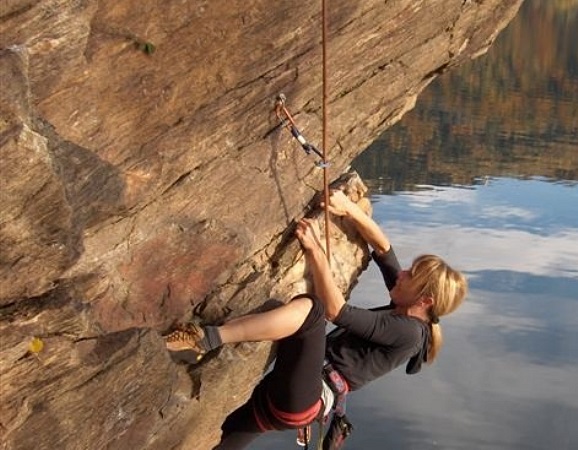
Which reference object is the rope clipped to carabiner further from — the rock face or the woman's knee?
the woman's knee

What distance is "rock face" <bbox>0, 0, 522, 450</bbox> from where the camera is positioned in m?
6.77

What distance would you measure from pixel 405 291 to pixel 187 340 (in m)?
2.05

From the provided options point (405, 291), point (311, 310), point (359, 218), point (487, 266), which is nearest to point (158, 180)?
point (311, 310)

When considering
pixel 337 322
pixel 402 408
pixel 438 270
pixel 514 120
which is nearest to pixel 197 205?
pixel 337 322

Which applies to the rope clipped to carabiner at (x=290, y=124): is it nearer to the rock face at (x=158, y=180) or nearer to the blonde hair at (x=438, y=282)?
the rock face at (x=158, y=180)

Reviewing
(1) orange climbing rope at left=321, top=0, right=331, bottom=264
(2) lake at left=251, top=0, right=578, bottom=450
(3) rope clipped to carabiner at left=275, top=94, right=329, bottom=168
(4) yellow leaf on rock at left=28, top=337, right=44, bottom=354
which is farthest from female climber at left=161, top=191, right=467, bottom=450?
(2) lake at left=251, top=0, right=578, bottom=450

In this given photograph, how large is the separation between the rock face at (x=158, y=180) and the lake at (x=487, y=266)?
7.94m

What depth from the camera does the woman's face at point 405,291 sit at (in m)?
9.15

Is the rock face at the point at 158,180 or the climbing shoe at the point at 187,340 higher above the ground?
the rock face at the point at 158,180

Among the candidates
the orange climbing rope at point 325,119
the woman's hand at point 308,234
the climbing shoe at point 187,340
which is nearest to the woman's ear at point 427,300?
the orange climbing rope at point 325,119

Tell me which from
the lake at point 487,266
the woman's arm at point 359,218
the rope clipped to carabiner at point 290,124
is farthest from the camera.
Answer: the lake at point 487,266

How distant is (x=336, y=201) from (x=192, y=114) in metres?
2.13

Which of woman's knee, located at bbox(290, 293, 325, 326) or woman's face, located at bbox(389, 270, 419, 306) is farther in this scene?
woman's face, located at bbox(389, 270, 419, 306)

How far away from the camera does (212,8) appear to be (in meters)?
8.71
